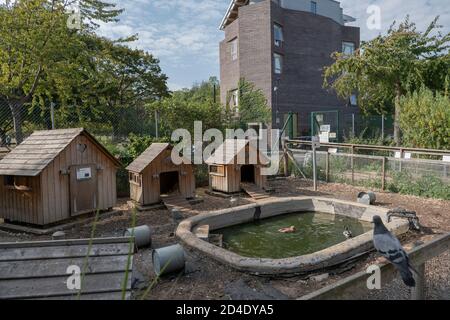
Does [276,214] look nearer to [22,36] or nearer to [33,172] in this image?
[33,172]

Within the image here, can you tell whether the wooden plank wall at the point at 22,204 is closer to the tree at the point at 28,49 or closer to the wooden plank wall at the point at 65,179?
the wooden plank wall at the point at 65,179

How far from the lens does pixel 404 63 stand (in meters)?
15.7

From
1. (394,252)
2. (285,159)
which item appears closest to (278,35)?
(285,159)

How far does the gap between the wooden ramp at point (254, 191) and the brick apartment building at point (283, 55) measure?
44.4ft

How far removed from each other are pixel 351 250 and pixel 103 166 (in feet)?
17.0

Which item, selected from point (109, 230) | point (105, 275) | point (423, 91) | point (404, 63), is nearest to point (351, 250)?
point (105, 275)

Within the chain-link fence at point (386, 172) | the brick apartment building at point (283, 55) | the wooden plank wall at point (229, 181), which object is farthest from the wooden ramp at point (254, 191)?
the brick apartment building at point (283, 55)

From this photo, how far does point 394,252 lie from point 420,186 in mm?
7163

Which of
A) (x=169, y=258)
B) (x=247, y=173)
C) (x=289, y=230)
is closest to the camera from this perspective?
(x=169, y=258)

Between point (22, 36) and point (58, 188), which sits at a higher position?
point (22, 36)

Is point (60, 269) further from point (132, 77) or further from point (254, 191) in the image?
point (132, 77)

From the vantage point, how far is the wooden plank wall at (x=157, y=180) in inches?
316

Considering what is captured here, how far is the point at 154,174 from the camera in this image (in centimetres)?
812

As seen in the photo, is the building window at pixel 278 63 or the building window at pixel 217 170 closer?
the building window at pixel 217 170
